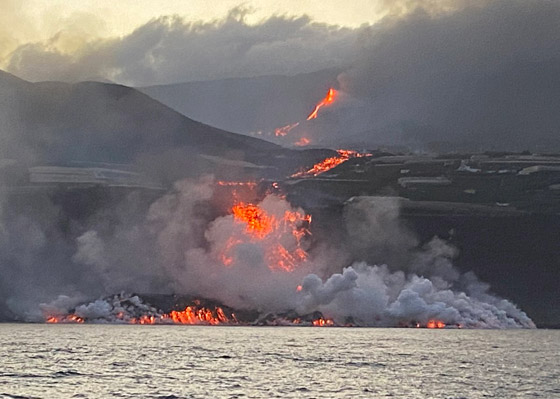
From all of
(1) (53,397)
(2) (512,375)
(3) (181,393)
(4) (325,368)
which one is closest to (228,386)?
(3) (181,393)

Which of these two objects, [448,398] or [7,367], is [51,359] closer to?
[7,367]

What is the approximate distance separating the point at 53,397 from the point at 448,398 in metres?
48.2

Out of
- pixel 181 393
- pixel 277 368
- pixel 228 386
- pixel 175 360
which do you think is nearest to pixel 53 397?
pixel 181 393

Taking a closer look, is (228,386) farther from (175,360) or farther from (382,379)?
(175,360)

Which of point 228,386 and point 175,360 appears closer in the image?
point 228,386

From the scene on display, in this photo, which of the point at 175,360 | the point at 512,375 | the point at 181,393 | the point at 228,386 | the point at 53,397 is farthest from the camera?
the point at 175,360

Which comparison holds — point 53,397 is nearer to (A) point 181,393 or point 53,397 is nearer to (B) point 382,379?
(A) point 181,393

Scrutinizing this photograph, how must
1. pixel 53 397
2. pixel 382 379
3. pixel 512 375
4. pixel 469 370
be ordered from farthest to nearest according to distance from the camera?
pixel 469 370 → pixel 512 375 → pixel 382 379 → pixel 53 397

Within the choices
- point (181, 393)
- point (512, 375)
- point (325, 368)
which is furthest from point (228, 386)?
point (512, 375)

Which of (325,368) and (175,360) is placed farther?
(175,360)

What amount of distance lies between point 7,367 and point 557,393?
278 ft

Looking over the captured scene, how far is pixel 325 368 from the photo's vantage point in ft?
584

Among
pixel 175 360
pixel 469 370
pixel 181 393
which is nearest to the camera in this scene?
pixel 181 393

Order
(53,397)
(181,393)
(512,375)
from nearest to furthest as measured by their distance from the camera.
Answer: (53,397) < (181,393) < (512,375)
